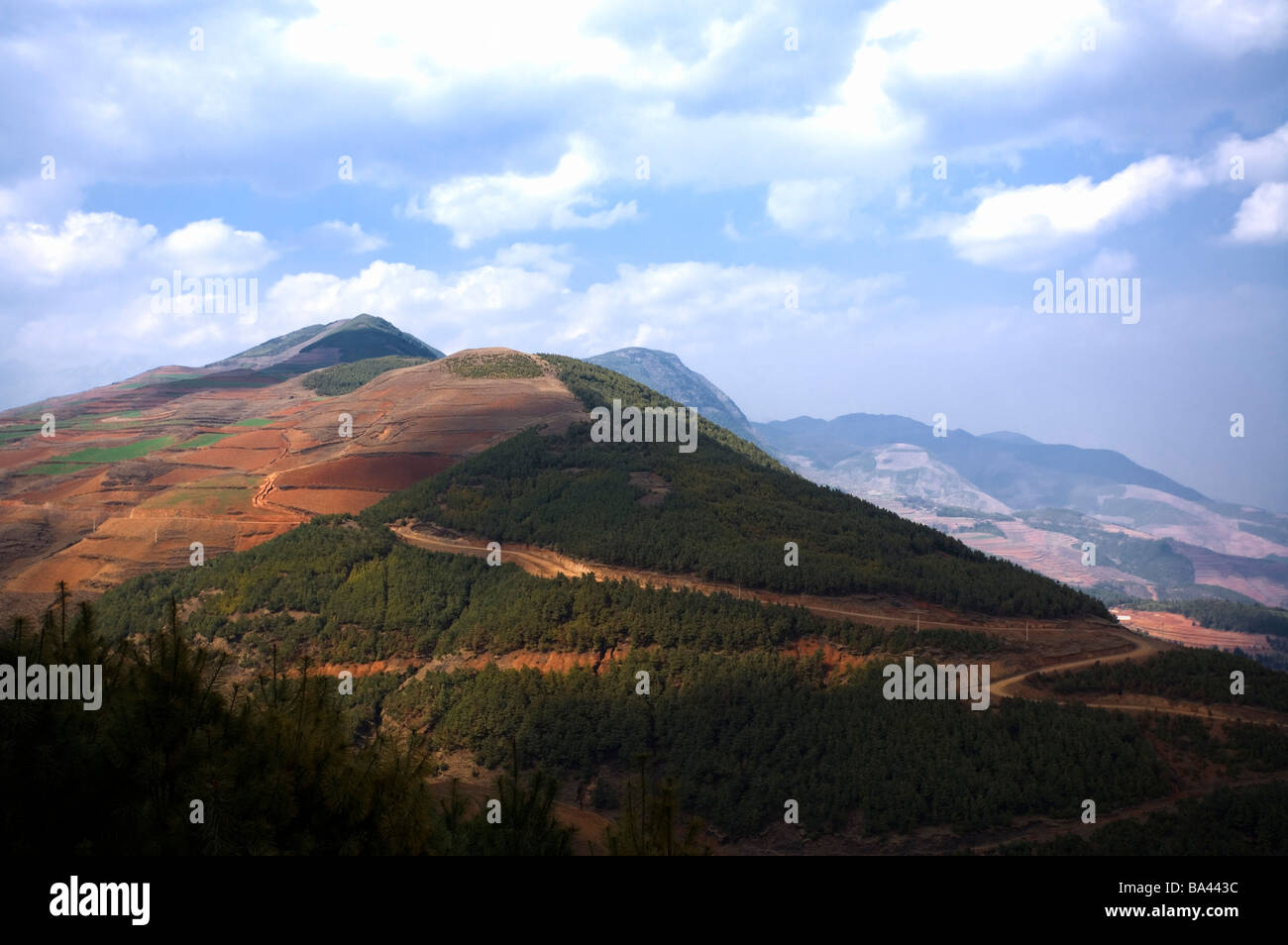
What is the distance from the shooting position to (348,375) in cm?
16100

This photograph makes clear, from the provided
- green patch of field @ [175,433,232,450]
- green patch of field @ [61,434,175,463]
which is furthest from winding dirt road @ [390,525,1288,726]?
green patch of field @ [61,434,175,463]

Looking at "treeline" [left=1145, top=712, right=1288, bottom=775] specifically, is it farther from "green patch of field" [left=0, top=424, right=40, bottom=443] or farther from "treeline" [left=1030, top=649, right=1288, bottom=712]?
"green patch of field" [left=0, top=424, right=40, bottom=443]

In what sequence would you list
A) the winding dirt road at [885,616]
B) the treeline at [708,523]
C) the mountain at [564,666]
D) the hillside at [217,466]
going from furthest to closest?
the hillside at [217,466] < the treeline at [708,523] < the winding dirt road at [885,616] < the mountain at [564,666]

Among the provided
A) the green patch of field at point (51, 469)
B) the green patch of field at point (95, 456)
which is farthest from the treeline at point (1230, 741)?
the green patch of field at point (51, 469)

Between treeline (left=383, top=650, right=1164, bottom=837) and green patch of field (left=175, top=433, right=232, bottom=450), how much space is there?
78.8 meters

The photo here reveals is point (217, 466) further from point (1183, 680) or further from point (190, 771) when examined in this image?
point (1183, 680)

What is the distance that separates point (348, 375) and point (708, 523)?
11716 centimetres

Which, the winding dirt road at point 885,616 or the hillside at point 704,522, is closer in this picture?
the winding dirt road at point 885,616

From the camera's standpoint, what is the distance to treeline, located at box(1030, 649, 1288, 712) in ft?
136

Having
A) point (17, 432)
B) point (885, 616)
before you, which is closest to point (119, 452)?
point (17, 432)

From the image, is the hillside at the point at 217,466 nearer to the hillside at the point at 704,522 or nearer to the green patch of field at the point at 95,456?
the green patch of field at the point at 95,456

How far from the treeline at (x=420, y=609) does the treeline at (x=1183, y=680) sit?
5.22 metres

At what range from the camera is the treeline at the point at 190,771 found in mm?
9867
